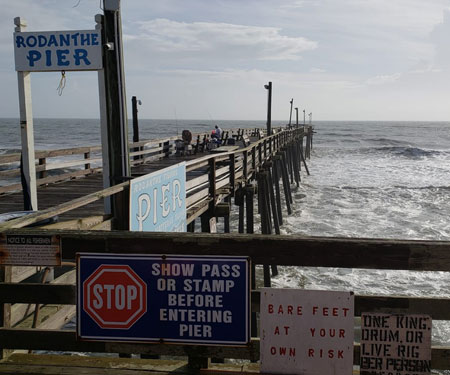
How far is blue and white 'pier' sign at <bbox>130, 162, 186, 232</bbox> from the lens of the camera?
5.34 meters

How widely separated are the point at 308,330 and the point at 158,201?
11.0 feet

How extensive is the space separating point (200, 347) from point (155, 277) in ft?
1.63

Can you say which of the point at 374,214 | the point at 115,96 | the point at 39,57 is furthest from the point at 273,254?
the point at 374,214

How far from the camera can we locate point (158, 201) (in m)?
5.81

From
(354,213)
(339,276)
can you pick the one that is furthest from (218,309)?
(354,213)

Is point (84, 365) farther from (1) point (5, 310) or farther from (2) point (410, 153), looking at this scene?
(2) point (410, 153)

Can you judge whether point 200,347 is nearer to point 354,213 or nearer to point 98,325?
point 98,325

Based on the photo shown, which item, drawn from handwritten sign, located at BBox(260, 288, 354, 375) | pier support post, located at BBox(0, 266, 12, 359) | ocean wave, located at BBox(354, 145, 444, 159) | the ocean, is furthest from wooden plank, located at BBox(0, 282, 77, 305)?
ocean wave, located at BBox(354, 145, 444, 159)

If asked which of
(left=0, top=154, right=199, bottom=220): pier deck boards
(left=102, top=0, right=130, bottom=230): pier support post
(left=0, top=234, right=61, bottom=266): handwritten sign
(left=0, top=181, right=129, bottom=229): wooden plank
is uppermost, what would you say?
(left=102, top=0, right=130, bottom=230): pier support post

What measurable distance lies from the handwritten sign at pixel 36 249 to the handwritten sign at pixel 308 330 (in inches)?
50.7

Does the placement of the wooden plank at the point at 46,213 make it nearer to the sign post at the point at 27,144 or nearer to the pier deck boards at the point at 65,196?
the sign post at the point at 27,144

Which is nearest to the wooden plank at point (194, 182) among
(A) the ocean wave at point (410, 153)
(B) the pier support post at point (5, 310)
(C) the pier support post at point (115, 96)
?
(C) the pier support post at point (115, 96)

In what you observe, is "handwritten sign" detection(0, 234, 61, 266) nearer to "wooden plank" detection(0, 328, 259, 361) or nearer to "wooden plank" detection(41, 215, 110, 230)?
"wooden plank" detection(0, 328, 259, 361)

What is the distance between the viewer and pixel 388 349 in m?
2.77
